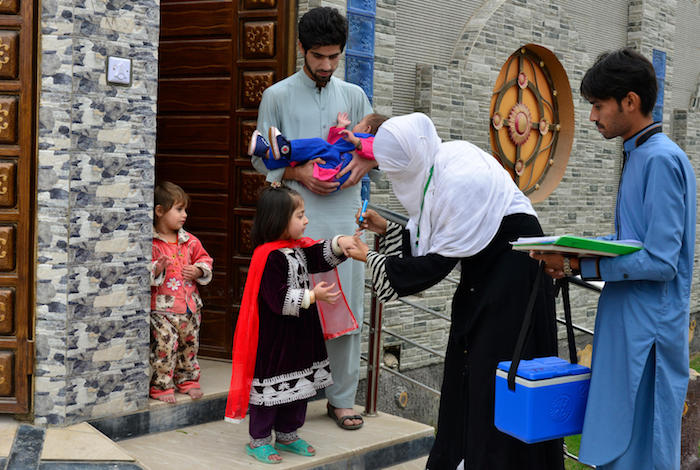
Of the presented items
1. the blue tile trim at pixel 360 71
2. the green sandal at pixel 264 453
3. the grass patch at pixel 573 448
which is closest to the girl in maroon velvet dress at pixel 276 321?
the green sandal at pixel 264 453

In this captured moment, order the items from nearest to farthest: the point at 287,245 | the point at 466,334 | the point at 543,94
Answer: the point at 466,334 → the point at 287,245 → the point at 543,94

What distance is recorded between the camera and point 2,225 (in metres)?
4.06

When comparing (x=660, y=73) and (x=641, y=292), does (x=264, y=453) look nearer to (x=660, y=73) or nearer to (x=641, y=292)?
(x=641, y=292)

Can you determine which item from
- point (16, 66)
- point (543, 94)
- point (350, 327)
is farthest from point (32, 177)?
point (543, 94)

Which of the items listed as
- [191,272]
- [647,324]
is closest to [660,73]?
[191,272]

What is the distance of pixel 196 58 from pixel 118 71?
1547 mm

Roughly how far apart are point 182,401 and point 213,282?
4.26ft

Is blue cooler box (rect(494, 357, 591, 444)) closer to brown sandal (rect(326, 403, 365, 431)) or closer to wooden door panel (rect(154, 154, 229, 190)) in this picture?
brown sandal (rect(326, 403, 365, 431))

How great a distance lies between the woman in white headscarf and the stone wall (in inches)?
65.1

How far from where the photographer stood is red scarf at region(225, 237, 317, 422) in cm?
386

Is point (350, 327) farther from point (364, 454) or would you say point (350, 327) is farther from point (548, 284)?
point (548, 284)

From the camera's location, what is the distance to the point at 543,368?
9.21 ft

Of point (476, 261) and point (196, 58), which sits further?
point (196, 58)

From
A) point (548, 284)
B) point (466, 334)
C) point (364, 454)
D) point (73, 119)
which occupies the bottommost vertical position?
point (364, 454)
